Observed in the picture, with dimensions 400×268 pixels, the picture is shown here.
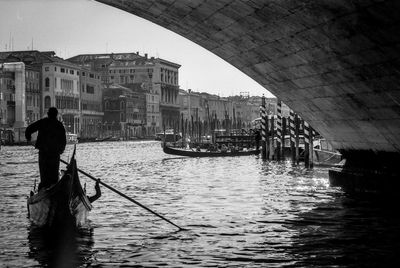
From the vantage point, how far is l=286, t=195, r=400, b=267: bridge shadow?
8516mm

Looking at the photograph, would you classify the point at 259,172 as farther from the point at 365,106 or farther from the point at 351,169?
the point at 365,106

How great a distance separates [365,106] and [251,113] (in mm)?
184707

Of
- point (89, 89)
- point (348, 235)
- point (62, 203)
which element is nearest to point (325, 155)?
point (348, 235)

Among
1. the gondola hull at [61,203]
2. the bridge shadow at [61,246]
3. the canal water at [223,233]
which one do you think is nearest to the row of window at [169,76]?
the canal water at [223,233]

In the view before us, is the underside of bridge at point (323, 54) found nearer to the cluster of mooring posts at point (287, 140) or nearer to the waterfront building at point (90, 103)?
the cluster of mooring posts at point (287, 140)

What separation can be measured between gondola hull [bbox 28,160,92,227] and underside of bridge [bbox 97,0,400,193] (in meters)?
3.95

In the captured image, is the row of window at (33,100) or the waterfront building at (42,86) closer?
the waterfront building at (42,86)

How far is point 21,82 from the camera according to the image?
93000 mm

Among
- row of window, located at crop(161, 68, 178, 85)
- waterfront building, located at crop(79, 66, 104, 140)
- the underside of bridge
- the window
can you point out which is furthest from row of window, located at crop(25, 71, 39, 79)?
the underside of bridge

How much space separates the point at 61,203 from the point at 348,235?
15.1 ft

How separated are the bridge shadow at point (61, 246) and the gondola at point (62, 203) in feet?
0.54

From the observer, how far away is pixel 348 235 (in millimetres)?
10367

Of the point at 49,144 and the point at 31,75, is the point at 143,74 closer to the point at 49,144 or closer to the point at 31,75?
the point at 31,75

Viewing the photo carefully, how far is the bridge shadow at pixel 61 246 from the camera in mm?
8655
